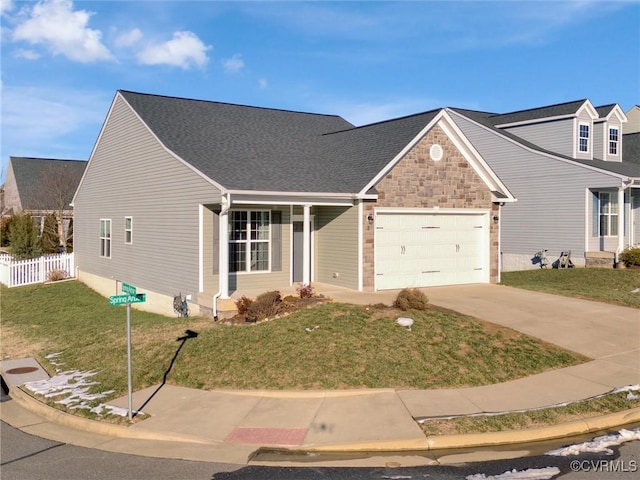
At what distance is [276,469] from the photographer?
6.55 meters

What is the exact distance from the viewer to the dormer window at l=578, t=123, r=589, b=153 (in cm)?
2748

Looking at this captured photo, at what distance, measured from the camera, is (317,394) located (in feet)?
29.7

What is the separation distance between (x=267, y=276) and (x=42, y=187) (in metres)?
28.9

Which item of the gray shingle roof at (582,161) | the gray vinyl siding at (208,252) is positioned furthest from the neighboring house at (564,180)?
the gray vinyl siding at (208,252)

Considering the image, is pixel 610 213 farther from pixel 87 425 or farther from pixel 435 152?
pixel 87 425

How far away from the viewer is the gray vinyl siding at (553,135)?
27.3m

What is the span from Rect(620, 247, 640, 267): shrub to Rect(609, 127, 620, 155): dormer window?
698cm

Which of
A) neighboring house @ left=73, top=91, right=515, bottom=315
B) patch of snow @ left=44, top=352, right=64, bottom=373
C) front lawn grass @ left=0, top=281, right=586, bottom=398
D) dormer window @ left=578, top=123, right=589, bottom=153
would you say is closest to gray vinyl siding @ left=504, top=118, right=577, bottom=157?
dormer window @ left=578, top=123, right=589, bottom=153

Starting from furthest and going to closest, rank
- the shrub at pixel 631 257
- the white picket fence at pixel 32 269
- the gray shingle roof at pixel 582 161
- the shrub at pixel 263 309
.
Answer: the gray shingle roof at pixel 582 161 → the white picket fence at pixel 32 269 → the shrub at pixel 631 257 → the shrub at pixel 263 309

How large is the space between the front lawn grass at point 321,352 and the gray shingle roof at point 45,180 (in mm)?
26926

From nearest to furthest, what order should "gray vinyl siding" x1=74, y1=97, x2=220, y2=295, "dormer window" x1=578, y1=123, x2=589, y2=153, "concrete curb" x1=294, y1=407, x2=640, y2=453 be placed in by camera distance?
"concrete curb" x1=294, y1=407, x2=640, y2=453
"gray vinyl siding" x1=74, y1=97, x2=220, y2=295
"dormer window" x1=578, y1=123, x2=589, y2=153

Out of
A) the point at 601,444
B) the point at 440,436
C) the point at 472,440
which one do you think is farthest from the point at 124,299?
the point at 601,444

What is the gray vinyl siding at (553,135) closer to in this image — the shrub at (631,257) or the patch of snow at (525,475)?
the shrub at (631,257)

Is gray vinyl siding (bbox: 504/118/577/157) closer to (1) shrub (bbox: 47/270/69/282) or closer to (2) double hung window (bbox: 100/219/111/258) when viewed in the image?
(2) double hung window (bbox: 100/219/111/258)
